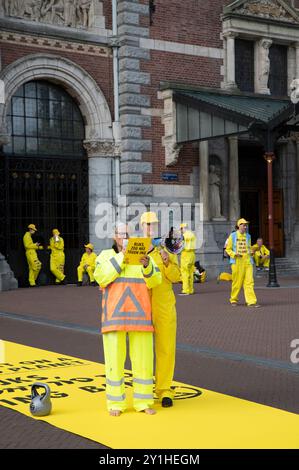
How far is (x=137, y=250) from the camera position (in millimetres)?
6668

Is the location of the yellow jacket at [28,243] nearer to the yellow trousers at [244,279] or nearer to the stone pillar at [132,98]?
the stone pillar at [132,98]

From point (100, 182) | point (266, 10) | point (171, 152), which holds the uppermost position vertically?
point (266, 10)

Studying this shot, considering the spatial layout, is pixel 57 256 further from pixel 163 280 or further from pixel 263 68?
pixel 163 280

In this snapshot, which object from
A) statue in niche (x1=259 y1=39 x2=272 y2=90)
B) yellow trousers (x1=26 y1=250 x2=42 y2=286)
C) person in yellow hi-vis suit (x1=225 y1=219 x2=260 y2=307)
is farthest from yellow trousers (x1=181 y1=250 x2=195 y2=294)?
statue in niche (x1=259 y1=39 x2=272 y2=90)

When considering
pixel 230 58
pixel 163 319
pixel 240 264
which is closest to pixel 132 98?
pixel 230 58

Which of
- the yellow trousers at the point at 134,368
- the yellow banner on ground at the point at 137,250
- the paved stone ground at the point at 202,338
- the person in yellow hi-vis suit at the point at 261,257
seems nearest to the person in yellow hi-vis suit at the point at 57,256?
the paved stone ground at the point at 202,338

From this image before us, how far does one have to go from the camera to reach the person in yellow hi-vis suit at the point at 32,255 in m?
21.2

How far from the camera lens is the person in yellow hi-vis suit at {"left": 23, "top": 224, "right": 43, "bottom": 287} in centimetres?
2119

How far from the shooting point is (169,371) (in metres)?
7.01

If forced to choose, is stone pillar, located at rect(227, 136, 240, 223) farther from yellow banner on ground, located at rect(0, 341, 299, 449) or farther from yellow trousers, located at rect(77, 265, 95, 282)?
yellow banner on ground, located at rect(0, 341, 299, 449)

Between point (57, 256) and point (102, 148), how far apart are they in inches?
137

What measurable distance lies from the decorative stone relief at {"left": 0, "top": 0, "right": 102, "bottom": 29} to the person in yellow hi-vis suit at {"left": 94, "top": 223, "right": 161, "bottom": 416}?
15686mm

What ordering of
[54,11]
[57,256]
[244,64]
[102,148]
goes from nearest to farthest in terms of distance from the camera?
[54,11], [57,256], [102,148], [244,64]
